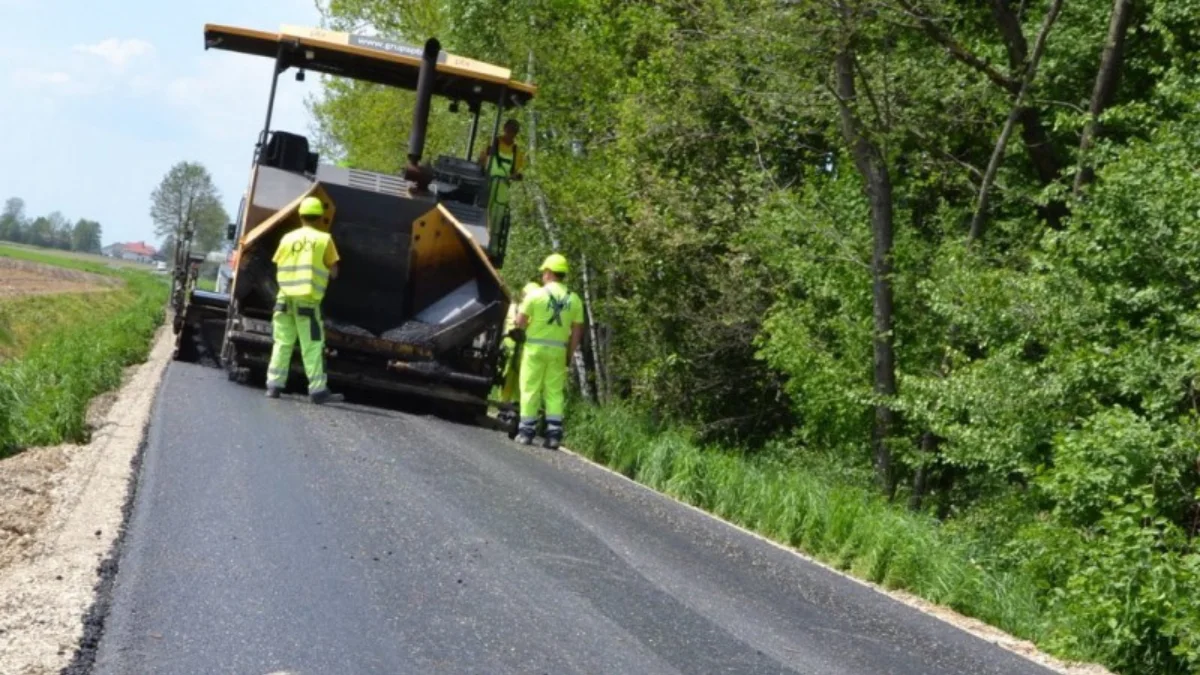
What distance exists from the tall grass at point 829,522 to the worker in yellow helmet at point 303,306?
2.49 meters

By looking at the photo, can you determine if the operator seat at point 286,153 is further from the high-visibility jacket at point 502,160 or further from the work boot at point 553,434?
the work boot at point 553,434

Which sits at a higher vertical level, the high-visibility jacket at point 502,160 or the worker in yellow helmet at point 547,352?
the high-visibility jacket at point 502,160

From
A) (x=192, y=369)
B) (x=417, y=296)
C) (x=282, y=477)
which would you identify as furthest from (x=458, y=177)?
(x=282, y=477)

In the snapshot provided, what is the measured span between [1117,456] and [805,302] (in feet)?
22.1

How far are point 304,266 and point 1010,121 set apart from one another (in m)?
6.04

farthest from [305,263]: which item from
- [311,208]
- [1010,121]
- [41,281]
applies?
[41,281]

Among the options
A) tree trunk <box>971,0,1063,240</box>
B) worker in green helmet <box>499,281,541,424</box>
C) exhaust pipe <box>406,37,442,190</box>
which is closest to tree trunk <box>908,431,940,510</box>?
tree trunk <box>971,0,1063,240</box>

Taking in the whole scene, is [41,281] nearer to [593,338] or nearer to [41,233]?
[593,338]

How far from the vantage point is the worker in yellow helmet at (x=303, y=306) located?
13367mm

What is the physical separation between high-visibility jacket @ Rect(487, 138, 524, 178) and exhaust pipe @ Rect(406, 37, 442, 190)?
82cm

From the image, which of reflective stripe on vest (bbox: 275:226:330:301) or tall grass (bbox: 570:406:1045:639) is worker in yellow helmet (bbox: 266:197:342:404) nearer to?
reflective stripe on vest (bbox: 275:226:330:301)

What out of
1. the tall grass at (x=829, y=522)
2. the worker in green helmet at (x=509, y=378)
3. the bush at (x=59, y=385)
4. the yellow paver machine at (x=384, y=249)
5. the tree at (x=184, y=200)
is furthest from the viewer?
the tree at (x=184, y=200)

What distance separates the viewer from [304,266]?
43.9ft

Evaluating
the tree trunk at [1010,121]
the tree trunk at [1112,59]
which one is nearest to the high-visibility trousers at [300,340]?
the tree trunk at [1010,121]
